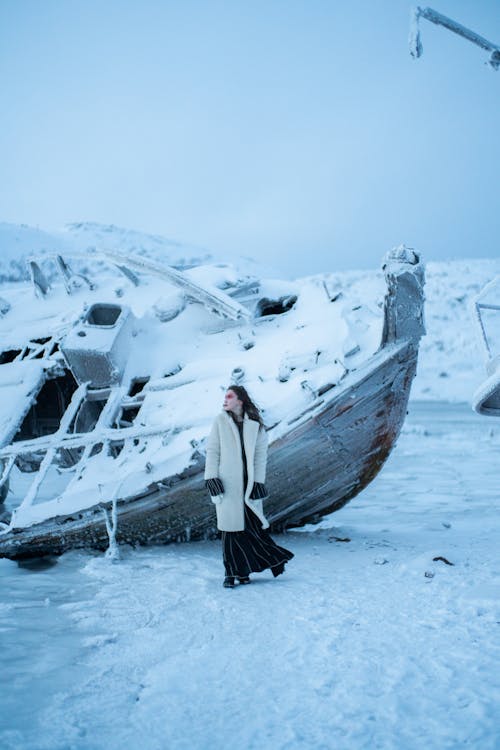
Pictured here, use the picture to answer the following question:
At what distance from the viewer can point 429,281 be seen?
32.8 meters

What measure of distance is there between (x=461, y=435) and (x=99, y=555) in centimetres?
953

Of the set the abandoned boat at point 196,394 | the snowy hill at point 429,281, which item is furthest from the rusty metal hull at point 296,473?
the snowy hill at point 429,281

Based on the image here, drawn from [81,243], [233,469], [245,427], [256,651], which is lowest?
[81,243]

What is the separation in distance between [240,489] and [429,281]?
31.1m

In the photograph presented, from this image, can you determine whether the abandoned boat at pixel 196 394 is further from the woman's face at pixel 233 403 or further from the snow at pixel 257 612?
the woman's face at pixel 233 403

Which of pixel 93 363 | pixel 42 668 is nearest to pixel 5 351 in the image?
pixel 93 363

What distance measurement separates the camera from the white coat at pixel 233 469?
3.97 m

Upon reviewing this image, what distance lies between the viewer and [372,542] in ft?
17.1

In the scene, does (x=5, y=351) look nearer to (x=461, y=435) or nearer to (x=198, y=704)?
(x=198, y=704)

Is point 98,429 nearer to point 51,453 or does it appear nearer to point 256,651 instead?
point 51,453

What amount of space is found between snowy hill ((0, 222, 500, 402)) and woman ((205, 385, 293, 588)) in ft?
17.5

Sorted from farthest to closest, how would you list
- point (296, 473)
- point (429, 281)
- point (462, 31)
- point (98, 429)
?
1. point (429, 281)
2. point (462, 31)
3. point (98, 429)
4. point (296, 473)

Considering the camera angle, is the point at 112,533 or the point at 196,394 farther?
the point at 196,394

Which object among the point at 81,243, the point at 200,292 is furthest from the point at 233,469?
the point at 81,243
